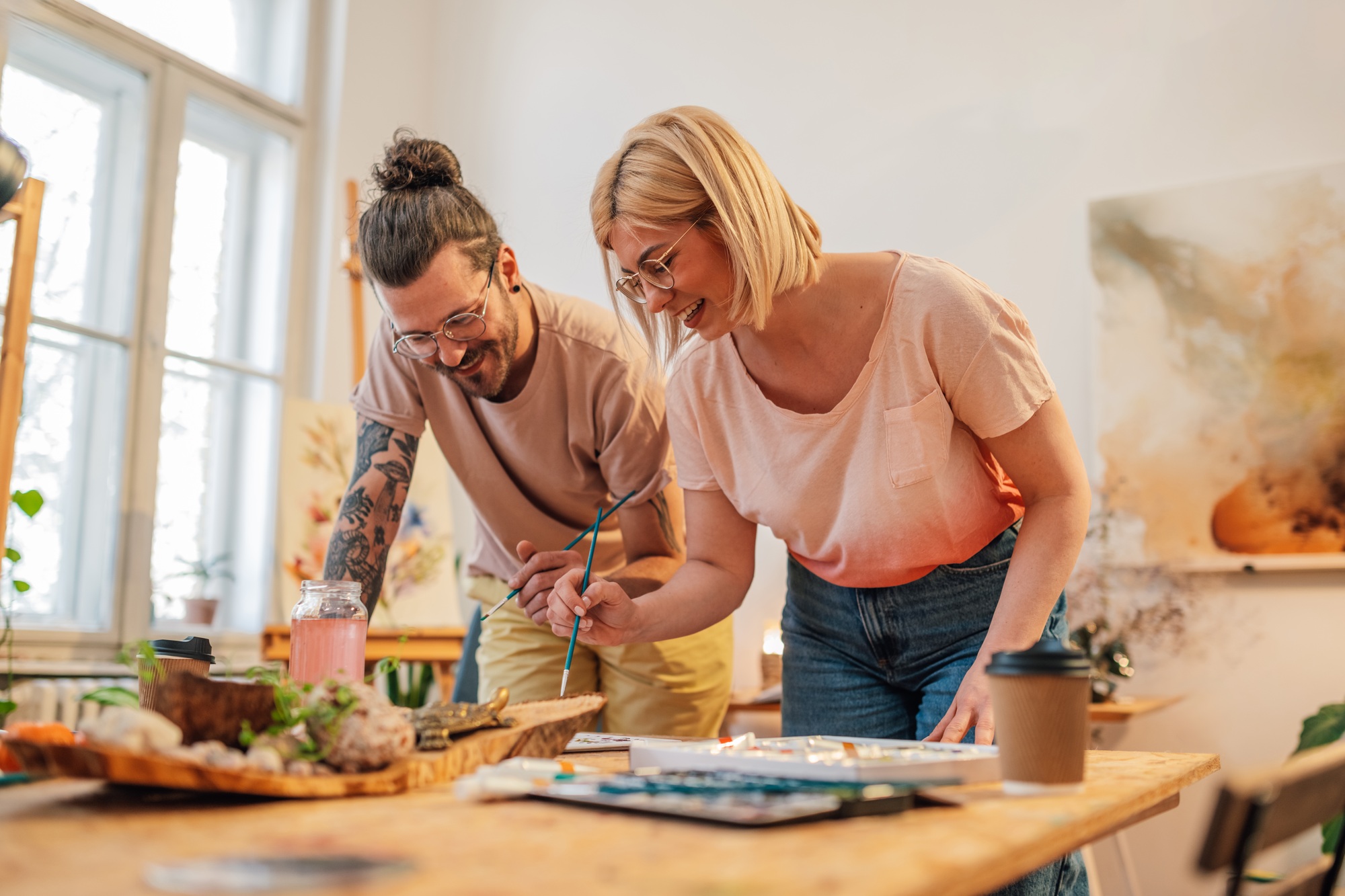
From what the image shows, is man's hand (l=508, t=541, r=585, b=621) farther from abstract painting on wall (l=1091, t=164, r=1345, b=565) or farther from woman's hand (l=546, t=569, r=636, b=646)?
abstract painting on wall (l=1091, t=164, r=1345, b=565)

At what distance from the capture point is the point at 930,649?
1381 mm

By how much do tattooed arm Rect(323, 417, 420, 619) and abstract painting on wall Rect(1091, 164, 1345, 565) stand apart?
2050mm

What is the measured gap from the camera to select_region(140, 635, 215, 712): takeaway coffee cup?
1.06m

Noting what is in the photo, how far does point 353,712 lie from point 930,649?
804 millimetres

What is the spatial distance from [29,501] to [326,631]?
5.34ft

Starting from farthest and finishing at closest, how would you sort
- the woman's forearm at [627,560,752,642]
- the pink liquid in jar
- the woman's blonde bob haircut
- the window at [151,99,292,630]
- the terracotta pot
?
the window at [151,99,292,630] < the terracotta pot < the woman's forearm at [627,560,752,642] < the woman's blonde bob haircut < the pink liquid in jar

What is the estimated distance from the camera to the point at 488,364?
1.69 metres

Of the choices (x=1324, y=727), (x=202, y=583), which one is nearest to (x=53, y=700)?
(x=202, y=583)

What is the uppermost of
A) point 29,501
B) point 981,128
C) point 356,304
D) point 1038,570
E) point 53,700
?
point 981,128

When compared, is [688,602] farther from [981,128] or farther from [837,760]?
[981,128]

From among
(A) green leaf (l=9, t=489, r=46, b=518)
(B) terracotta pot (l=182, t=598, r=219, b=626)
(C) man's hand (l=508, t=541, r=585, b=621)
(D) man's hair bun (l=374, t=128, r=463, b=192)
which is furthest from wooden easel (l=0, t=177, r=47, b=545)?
(C) man's hand (l=508, t=541, r=585, b=621)

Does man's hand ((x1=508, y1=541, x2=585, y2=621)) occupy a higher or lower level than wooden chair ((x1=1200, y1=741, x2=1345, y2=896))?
higher

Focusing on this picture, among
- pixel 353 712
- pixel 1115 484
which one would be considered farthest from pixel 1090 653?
pixel 353 712

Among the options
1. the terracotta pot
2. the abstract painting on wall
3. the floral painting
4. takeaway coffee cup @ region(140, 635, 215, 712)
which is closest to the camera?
takeaway coffee cup @ region(140, 635, 215, 712)
